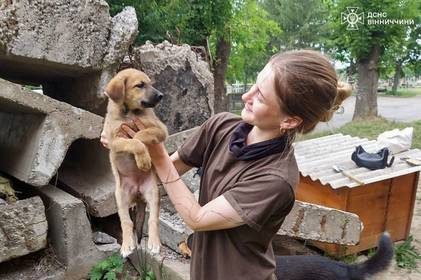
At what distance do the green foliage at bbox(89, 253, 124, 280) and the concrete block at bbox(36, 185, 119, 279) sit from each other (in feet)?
0.20

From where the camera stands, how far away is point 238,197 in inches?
67.7

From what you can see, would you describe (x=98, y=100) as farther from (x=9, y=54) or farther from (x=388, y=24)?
(x=388, y=24)

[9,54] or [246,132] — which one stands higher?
[9,54]

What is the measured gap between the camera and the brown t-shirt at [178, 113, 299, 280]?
1704 mm

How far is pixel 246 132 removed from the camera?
1.96 m

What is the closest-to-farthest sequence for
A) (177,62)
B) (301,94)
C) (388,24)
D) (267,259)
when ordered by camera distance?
(301,94) → (267,259) → (177,62) → (388,24)

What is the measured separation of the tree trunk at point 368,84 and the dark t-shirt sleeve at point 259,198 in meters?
12.6

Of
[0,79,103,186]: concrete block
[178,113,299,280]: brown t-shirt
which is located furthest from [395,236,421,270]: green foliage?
[0,79,103,186]: concrete block

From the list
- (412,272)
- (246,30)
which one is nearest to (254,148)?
(412,272)

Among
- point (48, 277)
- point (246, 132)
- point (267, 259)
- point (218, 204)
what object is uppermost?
point (246, 132)

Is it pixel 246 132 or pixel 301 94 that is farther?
pixel 246 132

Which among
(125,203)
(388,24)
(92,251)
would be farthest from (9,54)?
(388,24)

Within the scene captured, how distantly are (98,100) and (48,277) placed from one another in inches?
60.7

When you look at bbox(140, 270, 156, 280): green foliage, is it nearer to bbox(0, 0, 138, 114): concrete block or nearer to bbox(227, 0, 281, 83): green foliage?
bbox(0, 0, 138, 114): concrete block
